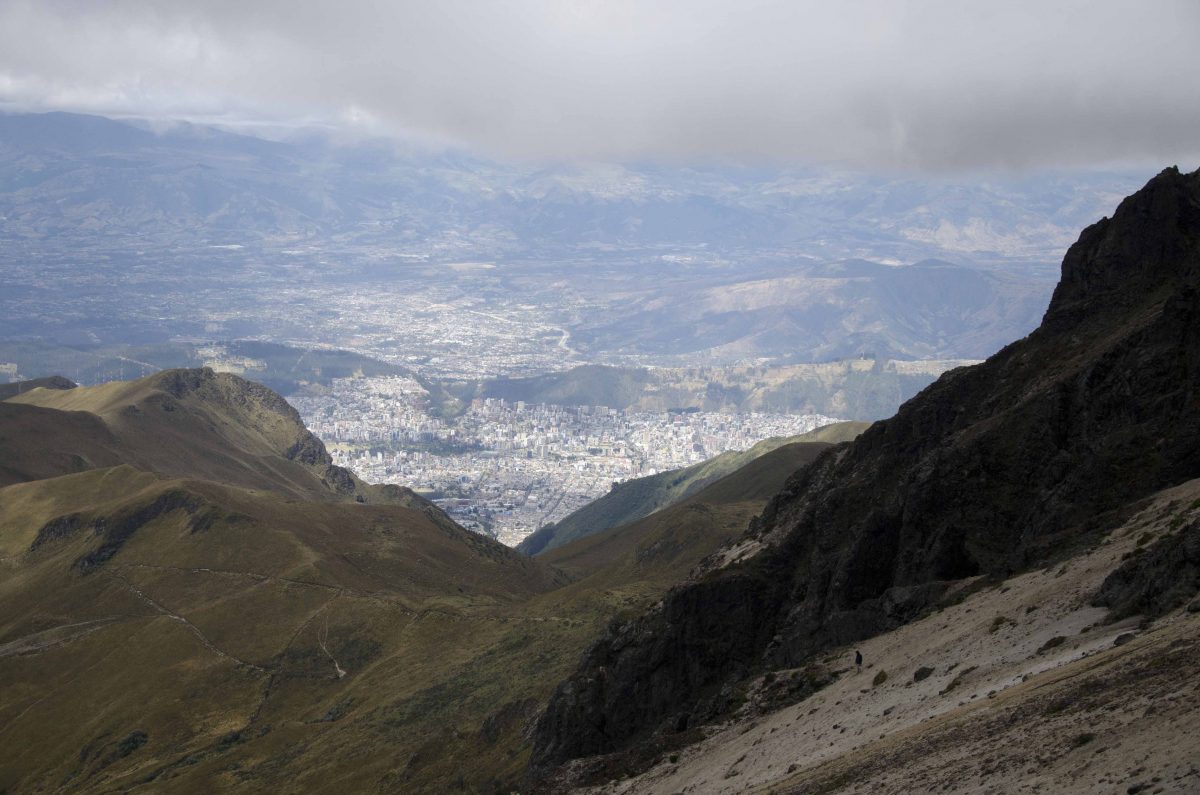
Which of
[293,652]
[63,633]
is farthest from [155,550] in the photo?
[293,652]

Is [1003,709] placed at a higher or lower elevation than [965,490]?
lower

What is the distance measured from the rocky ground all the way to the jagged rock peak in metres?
21.0

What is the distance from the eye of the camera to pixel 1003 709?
97.1ft

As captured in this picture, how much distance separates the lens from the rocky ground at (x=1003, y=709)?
78.4ft

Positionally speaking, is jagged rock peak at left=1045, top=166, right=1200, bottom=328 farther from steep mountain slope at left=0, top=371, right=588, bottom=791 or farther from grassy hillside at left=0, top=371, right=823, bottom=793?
steep mountain slope at left=0, top=371, right=588, bottom=791

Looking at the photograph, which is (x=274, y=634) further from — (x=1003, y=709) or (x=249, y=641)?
(x=1003, y=709)

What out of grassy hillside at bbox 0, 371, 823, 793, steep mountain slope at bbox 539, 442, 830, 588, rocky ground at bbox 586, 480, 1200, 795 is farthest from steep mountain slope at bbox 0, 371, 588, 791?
rocky ground at bbox 586, 480, 1200, 795

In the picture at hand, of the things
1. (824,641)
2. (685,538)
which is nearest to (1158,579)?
(824,641)

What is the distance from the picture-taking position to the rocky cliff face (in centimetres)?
4709

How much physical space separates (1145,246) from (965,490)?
1969cm

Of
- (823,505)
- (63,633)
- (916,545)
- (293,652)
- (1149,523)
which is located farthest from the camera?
(63,633)

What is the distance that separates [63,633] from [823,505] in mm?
110190

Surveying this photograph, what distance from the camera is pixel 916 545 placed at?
52.6m

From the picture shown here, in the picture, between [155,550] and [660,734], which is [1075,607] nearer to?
[660,734]
